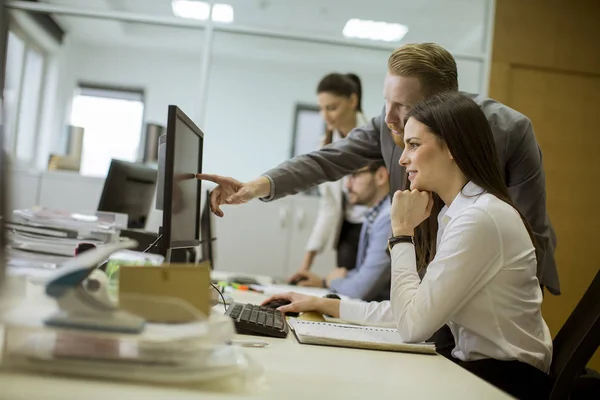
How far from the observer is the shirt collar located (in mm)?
1363

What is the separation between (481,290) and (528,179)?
68cm

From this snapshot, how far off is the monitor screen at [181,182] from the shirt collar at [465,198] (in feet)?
2.08

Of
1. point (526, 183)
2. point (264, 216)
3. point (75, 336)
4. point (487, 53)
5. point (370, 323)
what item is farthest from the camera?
point (264, 216)

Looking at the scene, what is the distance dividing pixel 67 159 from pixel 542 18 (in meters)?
3.39

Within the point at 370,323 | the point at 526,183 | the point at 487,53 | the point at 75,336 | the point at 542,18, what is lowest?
the point at 370,323

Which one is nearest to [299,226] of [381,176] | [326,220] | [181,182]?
[326,220]

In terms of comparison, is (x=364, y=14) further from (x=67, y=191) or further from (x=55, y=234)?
(x=55, y=234)

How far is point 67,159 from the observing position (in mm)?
4188

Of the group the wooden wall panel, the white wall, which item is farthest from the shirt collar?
the white wall

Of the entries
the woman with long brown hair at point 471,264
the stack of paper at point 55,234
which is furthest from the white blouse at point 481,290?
the stack of paper at point 55,234

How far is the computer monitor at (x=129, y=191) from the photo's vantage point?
223 cm

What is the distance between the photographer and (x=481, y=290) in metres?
1.26

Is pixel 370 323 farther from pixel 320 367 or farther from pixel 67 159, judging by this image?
pixel 67 159

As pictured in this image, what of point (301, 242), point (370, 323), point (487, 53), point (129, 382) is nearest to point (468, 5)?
point (487, 53)
